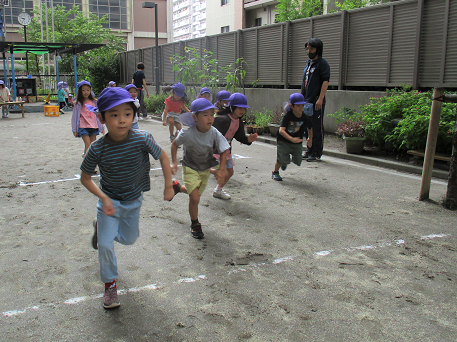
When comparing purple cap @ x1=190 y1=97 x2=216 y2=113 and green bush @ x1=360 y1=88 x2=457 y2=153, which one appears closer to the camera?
purple cap @ x1=190 y1=97 x2=216 y2=113

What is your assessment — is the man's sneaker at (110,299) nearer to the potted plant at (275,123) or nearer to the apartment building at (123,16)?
the potted plant at (275,123)

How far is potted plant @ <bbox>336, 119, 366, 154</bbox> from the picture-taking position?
946cm

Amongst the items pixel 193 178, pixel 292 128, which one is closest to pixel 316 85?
pixel 292 128

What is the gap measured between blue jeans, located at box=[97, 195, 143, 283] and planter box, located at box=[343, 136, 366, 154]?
6967 mm

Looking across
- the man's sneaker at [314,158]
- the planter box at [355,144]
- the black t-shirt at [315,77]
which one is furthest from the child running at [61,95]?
the planter box at [355,144]

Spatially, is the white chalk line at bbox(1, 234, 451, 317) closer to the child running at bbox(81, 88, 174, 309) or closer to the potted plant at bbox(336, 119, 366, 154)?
the child running at bbox(81, 88, 174, 309)

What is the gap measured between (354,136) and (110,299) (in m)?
7.68

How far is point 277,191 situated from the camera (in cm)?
672

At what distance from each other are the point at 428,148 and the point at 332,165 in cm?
281

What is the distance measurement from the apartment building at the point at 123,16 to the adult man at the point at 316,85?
6522 centimetres

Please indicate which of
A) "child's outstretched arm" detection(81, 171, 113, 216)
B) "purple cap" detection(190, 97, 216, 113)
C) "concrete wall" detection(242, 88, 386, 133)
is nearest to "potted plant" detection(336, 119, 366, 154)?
"concrete wall" detection(242, 88, 386, 133)

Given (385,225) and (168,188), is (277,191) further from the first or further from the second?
(168,188)

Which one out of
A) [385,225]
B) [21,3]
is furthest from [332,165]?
[21,3]

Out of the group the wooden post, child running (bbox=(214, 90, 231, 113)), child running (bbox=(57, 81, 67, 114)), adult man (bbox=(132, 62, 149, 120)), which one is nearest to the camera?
the wooden post
